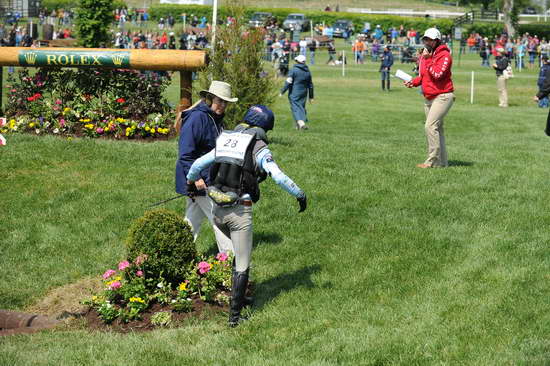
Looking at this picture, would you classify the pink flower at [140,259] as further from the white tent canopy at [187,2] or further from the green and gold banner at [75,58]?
the white tent canopy at [187,2]

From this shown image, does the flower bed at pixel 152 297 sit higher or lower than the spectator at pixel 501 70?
lower

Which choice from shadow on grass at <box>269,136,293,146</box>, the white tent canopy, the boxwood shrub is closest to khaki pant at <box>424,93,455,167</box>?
shadow on grass at <box>269,136,293,146</box>

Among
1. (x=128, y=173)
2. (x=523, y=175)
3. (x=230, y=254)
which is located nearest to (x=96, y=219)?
(x=128, y=173)

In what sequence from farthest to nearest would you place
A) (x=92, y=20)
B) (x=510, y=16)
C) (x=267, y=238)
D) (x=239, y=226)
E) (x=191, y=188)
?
(x=510, y=16)
(x=92, y=20)
(x=267, y=238)
(x=191, y=188)
(x=239, y=226)

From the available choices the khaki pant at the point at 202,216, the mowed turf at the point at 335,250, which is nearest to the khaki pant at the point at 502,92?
the mowed turf at the point at 335,250

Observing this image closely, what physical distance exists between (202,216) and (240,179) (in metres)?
2.11

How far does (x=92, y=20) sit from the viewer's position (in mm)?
43344

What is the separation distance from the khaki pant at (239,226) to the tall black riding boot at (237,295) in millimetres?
66

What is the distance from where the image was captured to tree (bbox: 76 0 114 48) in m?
43.2

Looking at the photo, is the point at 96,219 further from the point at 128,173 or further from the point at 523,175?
the point at 523,175

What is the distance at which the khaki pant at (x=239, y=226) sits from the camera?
7617mm

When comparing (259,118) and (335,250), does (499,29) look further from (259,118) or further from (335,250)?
(259,118)

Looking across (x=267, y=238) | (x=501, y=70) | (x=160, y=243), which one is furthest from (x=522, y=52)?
(x=160, y=243)

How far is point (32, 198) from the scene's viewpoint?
12461 mm
